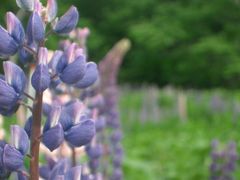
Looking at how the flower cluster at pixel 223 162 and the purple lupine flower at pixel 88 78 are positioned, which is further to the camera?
the flower cluster at pixel 223 162

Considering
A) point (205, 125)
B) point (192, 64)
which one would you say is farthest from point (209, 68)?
point (205, 125)

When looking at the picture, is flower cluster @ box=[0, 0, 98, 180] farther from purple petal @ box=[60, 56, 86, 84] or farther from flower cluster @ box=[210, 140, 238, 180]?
flower cluster @ box=[210, 140, 238, 180]

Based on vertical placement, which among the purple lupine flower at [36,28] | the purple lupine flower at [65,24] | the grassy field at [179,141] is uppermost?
A: the grassy field at [179,141]

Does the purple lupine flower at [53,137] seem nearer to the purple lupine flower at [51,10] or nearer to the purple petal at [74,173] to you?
the purple petal at [74,173]

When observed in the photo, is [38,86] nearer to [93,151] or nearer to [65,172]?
[65,172]


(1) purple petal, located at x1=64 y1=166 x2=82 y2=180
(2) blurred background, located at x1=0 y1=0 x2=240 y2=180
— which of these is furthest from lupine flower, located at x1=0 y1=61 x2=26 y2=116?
(2) blurred background, located at x1=0 y1=0 x2=240 y2=180

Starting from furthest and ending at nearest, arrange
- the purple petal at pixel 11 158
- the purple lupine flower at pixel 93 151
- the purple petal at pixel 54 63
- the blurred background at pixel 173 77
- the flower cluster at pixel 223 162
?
1. the blurred background at pixel 173 77
2. the flower cluster at pixel 223 162
3. the purple lupine flower at pixel 93 151
4. the purple petal at pixel 54 63
5. the purple petal at pixel 11 158

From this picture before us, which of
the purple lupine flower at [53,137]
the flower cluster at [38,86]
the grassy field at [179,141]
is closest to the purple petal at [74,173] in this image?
the flower cluster at [38,86]

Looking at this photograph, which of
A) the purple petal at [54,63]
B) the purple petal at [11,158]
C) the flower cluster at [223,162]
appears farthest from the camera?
the flower cluster at [223,162]
